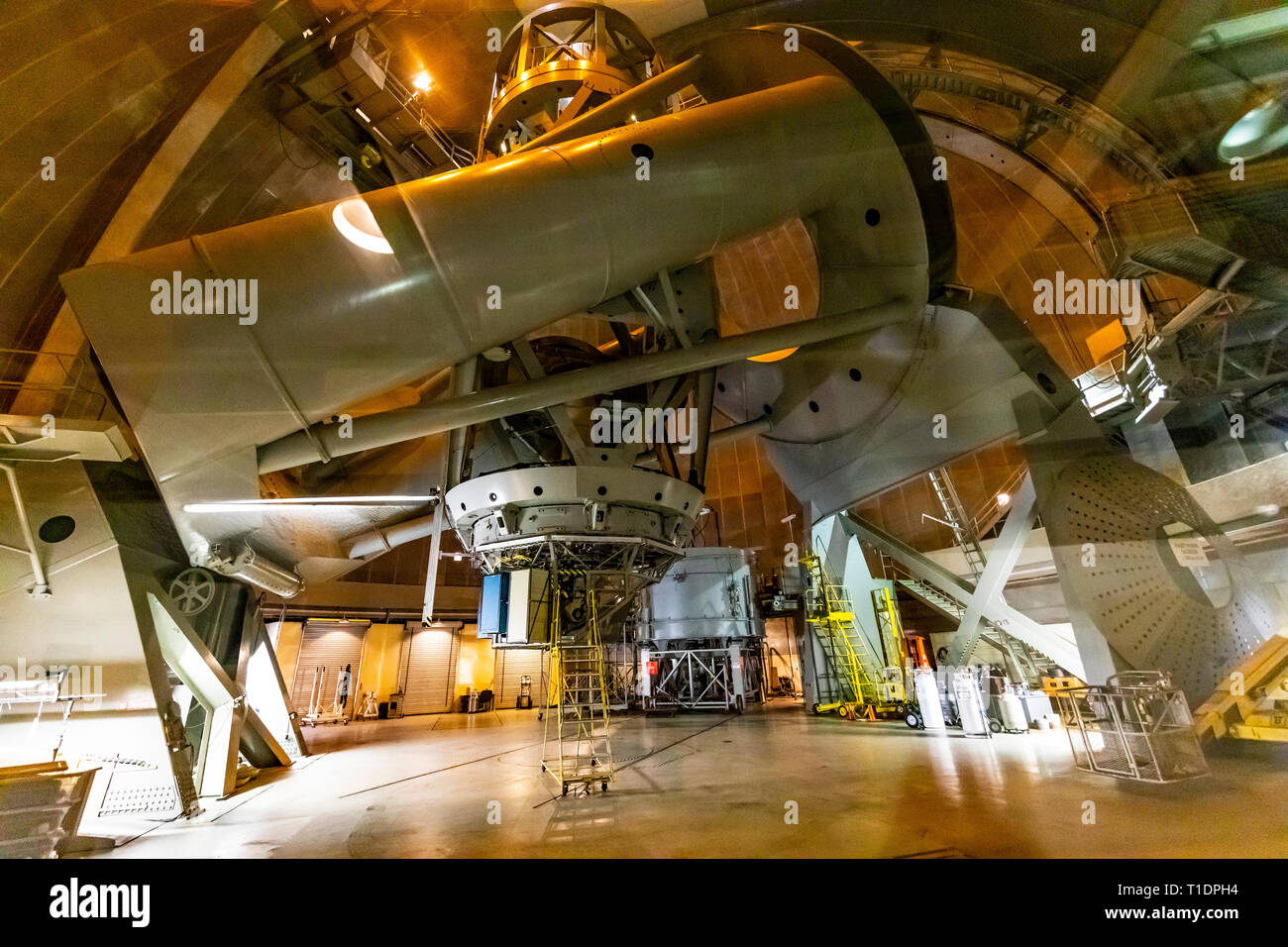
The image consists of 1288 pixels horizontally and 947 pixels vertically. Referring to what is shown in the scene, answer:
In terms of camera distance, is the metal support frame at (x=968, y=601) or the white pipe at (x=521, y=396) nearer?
the white pipe at (x=521, y=396)

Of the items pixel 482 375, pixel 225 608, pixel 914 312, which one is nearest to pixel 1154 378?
pixel 914 312

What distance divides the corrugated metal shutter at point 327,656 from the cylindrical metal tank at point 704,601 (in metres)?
10.4

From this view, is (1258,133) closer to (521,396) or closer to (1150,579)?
(1150,579)

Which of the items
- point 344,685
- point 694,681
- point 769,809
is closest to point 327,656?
point 344,685

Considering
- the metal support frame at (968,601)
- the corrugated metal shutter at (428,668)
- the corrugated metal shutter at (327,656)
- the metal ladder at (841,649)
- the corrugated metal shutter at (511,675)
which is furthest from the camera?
the corrugated metal shutter at (511,675)

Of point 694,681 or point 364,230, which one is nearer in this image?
point 364,230

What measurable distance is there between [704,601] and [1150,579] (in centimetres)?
976

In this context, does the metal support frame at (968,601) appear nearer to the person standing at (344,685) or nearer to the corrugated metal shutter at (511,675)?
the corrugated metal shutter at (511,675)

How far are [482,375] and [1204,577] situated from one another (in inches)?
368

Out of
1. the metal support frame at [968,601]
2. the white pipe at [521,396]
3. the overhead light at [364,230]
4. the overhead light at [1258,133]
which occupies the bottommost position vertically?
the metal support frame at [968,601]

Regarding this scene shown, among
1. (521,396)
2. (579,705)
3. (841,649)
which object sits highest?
(521,396)

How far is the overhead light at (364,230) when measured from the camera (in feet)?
12.6

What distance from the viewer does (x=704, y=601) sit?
46.5 ft

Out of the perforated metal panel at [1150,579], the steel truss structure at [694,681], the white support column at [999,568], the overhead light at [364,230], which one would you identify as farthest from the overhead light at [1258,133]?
the steel truss structure at [694,681]
